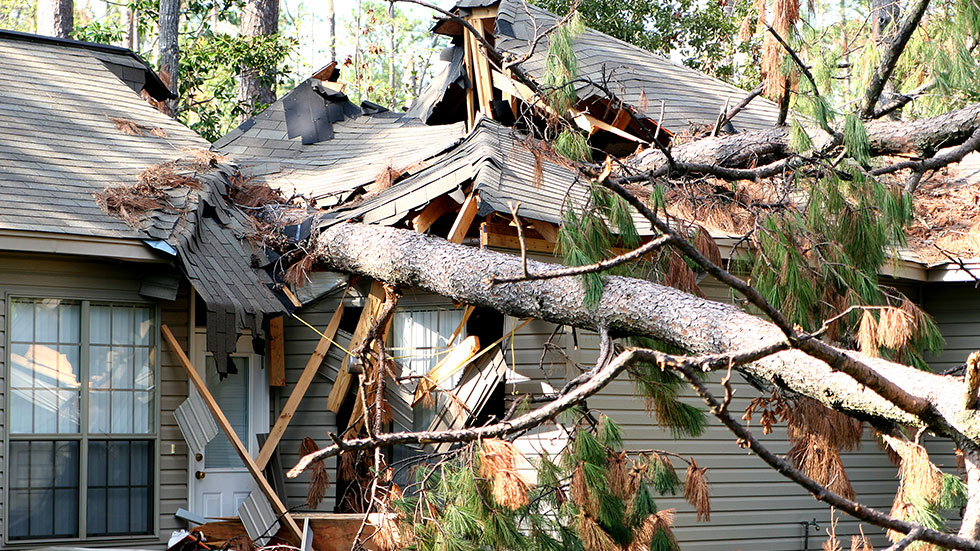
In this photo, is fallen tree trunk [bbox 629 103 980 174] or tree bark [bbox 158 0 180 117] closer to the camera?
fallen tree trunk [bbox 629 103 980 174]

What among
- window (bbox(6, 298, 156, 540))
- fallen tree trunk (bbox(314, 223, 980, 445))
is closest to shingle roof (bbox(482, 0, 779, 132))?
fallen tree trunk (bbox(314, 223, 980, 445))

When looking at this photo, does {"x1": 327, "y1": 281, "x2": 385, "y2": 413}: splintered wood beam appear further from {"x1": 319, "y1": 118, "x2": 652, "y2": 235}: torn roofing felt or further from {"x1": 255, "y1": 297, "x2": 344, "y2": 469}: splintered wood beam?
{"x1": 319, "y1": 118, "x2": 652, "y2": 235}: torn roofing felt

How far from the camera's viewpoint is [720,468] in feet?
31.2

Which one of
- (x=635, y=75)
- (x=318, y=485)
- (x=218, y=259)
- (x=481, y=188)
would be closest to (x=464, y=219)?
(x=481, y=188)

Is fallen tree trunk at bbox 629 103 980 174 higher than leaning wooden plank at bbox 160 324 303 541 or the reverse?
higher

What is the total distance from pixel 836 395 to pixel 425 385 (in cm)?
441

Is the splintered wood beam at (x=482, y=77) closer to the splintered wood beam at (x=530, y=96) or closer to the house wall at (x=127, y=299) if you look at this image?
the splintered wood beam at (x=530, y=96)

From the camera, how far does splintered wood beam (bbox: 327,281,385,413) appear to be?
8.41 metres

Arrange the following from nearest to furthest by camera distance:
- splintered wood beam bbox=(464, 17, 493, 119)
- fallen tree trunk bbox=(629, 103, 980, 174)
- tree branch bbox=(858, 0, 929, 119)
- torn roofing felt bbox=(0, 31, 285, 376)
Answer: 1. tree branch bbox=(858, 0, 929, 119)
2. fallen tree trunk bbox=(629, 103, 980, 174)
3. torn roofing felt bbox=(0, 31, 285, 376)
4. splintered wood beam bbox=(464, 17, 493, 119)

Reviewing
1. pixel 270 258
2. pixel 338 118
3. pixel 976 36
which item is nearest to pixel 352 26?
pixel 338 118

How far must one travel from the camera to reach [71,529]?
7.93m

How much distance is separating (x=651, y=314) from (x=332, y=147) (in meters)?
7.37

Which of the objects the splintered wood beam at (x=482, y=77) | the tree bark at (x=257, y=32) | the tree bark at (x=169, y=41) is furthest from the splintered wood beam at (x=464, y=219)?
the tree bark at (x=257, y=32)

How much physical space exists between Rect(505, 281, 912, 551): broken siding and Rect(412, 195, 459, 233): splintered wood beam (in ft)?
3.52
